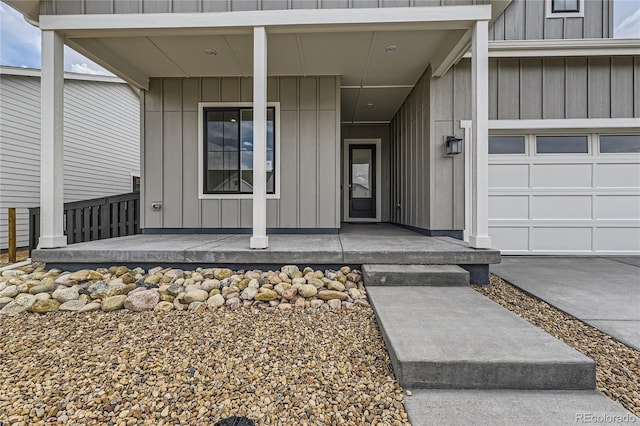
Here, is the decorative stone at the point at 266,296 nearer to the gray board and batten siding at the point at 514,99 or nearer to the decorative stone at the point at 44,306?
the decorative stone at the point at 44,306

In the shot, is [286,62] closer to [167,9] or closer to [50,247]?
[167,9]

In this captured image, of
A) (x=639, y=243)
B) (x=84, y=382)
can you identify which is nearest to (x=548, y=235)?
(x=639, y=243)

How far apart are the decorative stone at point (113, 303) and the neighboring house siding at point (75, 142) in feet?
18.2

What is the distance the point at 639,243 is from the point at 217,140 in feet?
22.0

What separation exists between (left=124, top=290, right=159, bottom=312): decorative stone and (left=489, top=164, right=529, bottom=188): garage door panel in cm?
478

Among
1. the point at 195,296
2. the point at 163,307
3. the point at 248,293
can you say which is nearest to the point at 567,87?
the point at 248,293

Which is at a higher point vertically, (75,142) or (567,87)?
(567,87)

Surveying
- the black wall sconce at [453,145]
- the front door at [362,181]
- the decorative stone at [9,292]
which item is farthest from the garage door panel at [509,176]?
the decorative stone at [9,292]

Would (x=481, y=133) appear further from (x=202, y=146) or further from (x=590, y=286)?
(x=202, y=146)

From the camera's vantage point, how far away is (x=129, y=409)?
4.77 ft

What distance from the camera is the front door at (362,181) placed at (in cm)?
767

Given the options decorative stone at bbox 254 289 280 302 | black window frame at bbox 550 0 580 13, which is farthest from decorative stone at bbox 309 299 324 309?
black window frame at bbox 550 0 580 13

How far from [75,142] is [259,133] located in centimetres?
649

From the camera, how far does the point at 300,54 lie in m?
4.14
